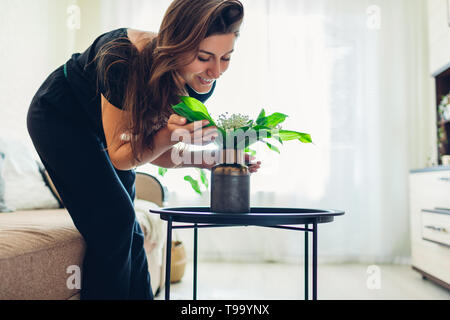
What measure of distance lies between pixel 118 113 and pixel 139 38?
0.75ft

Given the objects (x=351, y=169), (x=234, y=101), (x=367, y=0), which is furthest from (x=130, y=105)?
(x=367, y=0)

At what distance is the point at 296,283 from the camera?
228 centimetres

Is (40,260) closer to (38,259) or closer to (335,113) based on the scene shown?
(38,259)

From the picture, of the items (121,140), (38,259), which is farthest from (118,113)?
(38,259)

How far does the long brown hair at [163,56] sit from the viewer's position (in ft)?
3.18

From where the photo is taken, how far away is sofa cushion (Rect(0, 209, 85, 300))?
0.88m

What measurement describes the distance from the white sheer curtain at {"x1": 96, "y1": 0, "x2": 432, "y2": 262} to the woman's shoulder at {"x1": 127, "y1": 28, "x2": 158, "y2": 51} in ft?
6.05

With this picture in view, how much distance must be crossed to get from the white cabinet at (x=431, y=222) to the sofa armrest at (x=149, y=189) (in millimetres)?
1506

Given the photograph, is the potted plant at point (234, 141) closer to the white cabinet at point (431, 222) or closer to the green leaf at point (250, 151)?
the green leaf at point (250, 151)

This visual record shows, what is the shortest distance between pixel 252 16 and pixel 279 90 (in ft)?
2.05


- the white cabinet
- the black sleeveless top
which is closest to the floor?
the white cabinet

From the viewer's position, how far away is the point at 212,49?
1013mm

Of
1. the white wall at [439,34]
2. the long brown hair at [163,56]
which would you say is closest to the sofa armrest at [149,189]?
the long brown hair at [163,56]

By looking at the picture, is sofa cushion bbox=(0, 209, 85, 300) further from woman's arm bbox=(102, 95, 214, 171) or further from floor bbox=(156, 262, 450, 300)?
floor bbox=(156, 262, 450, 300)
